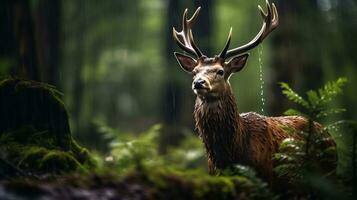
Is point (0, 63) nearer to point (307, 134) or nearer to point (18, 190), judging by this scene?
point (18, 190)

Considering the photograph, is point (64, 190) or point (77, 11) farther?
point (77, 11)

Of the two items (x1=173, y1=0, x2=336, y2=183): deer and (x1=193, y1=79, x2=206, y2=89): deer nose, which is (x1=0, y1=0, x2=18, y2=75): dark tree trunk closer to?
(x1=173, y1=0, x2=336, y2=183): deer

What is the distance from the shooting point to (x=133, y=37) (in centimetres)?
3091

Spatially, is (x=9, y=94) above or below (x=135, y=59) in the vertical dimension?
above

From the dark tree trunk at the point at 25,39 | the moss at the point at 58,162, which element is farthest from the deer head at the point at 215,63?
the moss at the point at 58,162

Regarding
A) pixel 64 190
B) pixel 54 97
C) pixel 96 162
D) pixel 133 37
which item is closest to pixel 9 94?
pixel 54 97

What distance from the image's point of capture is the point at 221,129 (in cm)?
846

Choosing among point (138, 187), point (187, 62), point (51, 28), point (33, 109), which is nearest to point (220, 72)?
point (187, 62)

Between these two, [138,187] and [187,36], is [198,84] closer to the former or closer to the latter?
[187,36]

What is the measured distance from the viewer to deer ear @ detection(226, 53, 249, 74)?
907cm

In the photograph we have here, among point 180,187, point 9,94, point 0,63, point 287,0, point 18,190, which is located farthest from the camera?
point 287,0

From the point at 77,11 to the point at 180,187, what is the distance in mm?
20136

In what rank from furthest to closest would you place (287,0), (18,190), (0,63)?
(287,0)
(0,63)
(18,190)

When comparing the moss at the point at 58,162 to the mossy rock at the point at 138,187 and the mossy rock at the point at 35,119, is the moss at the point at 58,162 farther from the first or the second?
the mossy rock at the point at 138,187
